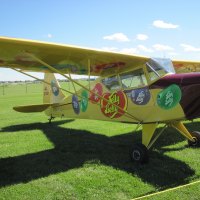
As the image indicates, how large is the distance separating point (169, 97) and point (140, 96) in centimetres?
93

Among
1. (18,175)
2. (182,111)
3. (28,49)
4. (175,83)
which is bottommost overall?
(18,175)

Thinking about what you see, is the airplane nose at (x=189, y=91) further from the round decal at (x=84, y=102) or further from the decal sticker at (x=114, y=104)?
the round decal at (x=84, y=102)

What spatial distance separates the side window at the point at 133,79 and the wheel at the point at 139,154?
4.91 feet

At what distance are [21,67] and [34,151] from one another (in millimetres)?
2349

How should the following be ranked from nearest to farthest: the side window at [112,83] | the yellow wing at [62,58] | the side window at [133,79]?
the yellow wing at [62,58] < the side window at [133,79] < the side window at [112,83]

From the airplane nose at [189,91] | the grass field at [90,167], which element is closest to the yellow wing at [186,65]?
the grass field at [90,167]

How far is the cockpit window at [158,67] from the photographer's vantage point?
646 centimetres

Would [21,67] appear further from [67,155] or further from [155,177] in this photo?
[155,177]

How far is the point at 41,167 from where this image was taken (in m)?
6.04

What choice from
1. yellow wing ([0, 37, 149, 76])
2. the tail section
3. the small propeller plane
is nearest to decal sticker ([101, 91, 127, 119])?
the small propeller plane

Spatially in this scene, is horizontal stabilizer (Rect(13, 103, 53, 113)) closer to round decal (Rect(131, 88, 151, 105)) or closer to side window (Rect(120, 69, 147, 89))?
side window (Rect(120, 69, 147, 89))

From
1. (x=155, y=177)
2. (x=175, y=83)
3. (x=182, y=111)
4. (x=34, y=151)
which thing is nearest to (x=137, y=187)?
(x=155, y=177)

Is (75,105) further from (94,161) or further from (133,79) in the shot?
(94,161)

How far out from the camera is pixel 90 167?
5.99m
